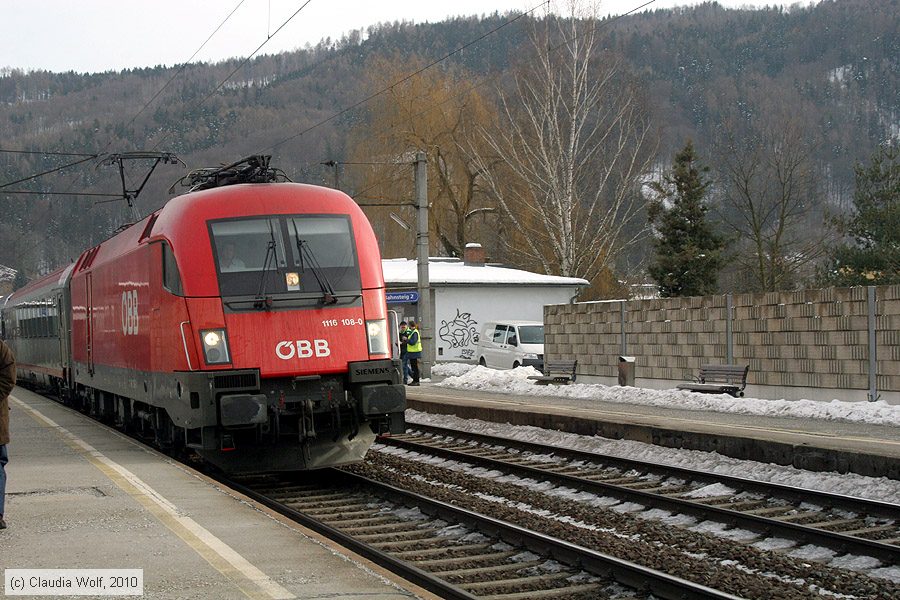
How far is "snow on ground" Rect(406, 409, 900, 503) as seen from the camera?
11406 mm

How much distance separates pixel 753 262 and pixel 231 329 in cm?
3647

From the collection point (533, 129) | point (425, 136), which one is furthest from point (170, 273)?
point (425, 136)

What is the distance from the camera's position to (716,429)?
599 inches

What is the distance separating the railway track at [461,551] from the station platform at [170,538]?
0.60m

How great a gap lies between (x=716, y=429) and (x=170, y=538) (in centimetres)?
899

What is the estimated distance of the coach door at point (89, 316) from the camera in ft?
60.6

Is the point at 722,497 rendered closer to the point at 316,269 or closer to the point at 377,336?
the point at 377,336

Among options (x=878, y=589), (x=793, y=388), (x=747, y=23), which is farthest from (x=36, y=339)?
(x=747, y=23)

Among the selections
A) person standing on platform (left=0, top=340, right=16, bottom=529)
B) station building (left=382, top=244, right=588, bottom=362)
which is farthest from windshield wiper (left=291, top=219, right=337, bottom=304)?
station building (left=382, top=244, right=588, bottom=362)

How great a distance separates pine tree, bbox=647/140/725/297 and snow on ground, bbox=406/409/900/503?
81.1ft

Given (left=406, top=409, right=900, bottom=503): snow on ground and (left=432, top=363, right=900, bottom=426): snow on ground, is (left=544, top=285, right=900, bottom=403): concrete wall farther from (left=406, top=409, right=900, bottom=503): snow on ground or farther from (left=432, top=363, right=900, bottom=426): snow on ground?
(left=406, top=409, right=900, bottom=503): snow on ground

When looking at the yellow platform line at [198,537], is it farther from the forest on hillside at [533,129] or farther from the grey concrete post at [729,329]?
the forest on hillside at [533,129]

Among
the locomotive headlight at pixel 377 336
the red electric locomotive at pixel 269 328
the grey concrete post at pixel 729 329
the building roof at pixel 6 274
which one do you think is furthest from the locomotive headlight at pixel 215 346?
the building roof at pixel 6 274

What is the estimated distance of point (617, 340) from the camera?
26531mm
